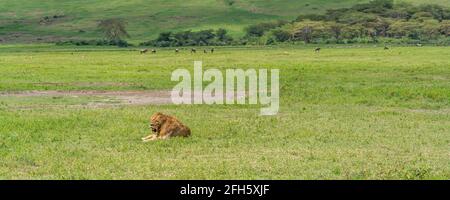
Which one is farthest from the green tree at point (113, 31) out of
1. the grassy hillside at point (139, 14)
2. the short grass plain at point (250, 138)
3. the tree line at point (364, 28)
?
the short grass plain at point (250, 138)

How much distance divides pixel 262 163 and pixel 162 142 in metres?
3.66

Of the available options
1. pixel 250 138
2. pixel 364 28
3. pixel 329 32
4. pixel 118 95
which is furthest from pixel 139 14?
pixel 250 138

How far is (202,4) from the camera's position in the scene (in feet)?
604

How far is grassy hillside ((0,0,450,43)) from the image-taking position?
151 m

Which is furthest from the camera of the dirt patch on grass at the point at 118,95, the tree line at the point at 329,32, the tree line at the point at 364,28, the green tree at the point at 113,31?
the green tree at the point at 113,31

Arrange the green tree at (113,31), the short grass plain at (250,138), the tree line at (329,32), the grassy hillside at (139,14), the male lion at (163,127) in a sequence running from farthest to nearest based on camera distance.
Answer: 1. the grassy hillside at (139,14)
2. the green tree at (113,31)
3. the tree line at (329,32)
4. the male lion at (163,127)
5. the short grass plain at (250,138)

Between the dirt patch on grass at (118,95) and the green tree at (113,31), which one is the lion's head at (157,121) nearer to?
the dirt patch on grass at (118,95)

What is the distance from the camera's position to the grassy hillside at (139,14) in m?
151

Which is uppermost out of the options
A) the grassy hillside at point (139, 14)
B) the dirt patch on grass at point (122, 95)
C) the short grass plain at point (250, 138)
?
the short grass plain at point (250, 138)

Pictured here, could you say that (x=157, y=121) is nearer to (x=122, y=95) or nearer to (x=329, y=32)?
(x=122, y=95)

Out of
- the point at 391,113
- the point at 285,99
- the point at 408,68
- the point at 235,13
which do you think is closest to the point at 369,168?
the point at 391,113

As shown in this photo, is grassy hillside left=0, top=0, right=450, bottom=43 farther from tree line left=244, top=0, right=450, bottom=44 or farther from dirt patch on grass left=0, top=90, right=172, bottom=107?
dirt patch on grass left=0, top=90, right=172, bottom=107

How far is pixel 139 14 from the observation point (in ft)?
566

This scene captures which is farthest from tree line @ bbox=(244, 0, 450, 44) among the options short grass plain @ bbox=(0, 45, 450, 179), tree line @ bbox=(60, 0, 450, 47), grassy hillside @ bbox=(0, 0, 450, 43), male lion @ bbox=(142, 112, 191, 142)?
male lion @ bbox=(142, 112, 191, 142)
